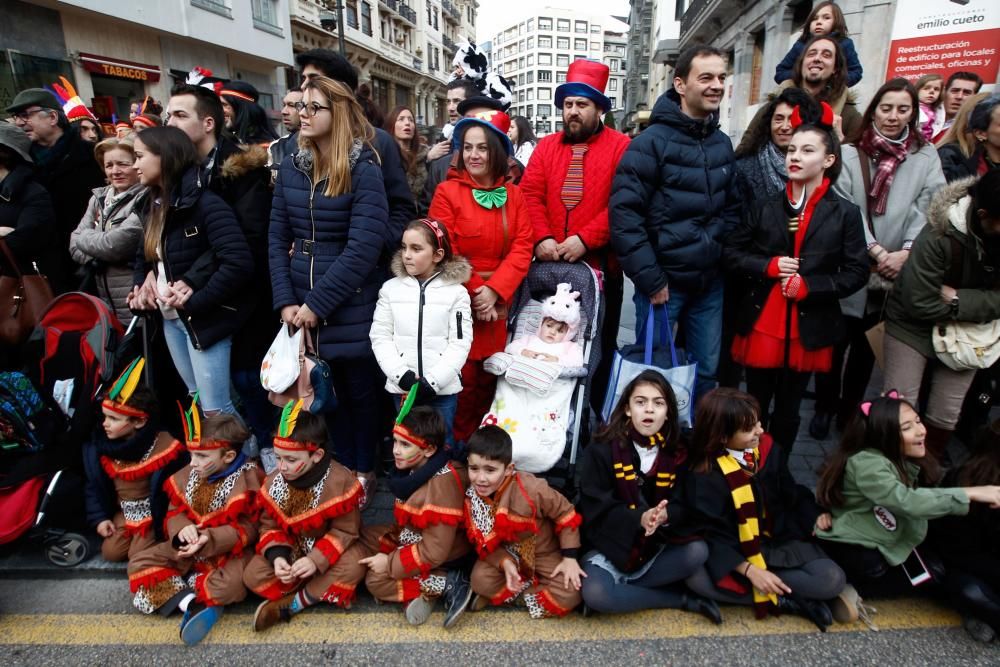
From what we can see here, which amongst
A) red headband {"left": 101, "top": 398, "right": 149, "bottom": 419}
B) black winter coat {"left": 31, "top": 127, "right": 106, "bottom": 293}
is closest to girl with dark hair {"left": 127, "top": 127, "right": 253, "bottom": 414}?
red headband {"left": 101, "top": 398, "right": 149, "bottom": 419}

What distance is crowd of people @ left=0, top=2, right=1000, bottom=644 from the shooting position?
8.32 feet

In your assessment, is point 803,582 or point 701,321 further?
point 701,321

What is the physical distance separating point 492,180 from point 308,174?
40.7 inches

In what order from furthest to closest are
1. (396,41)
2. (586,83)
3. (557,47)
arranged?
(557,47) → (396,41) → (586,83)

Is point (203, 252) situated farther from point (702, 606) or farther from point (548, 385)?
point (702, 606)

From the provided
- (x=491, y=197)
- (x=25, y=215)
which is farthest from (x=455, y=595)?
(x=25, y=215)

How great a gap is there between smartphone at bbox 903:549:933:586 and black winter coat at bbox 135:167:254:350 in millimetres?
3573

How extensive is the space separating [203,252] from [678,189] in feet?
8.93

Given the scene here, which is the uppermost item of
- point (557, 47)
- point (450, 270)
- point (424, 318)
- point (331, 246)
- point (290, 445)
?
point (557, 47)

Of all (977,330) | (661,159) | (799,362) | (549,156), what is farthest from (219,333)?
(977,330)

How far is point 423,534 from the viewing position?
2590 millimetres

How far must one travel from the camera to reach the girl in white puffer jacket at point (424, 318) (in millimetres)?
3045

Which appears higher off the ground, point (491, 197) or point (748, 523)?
point (491, 197)

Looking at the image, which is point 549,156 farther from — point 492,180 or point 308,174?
point 308,174
